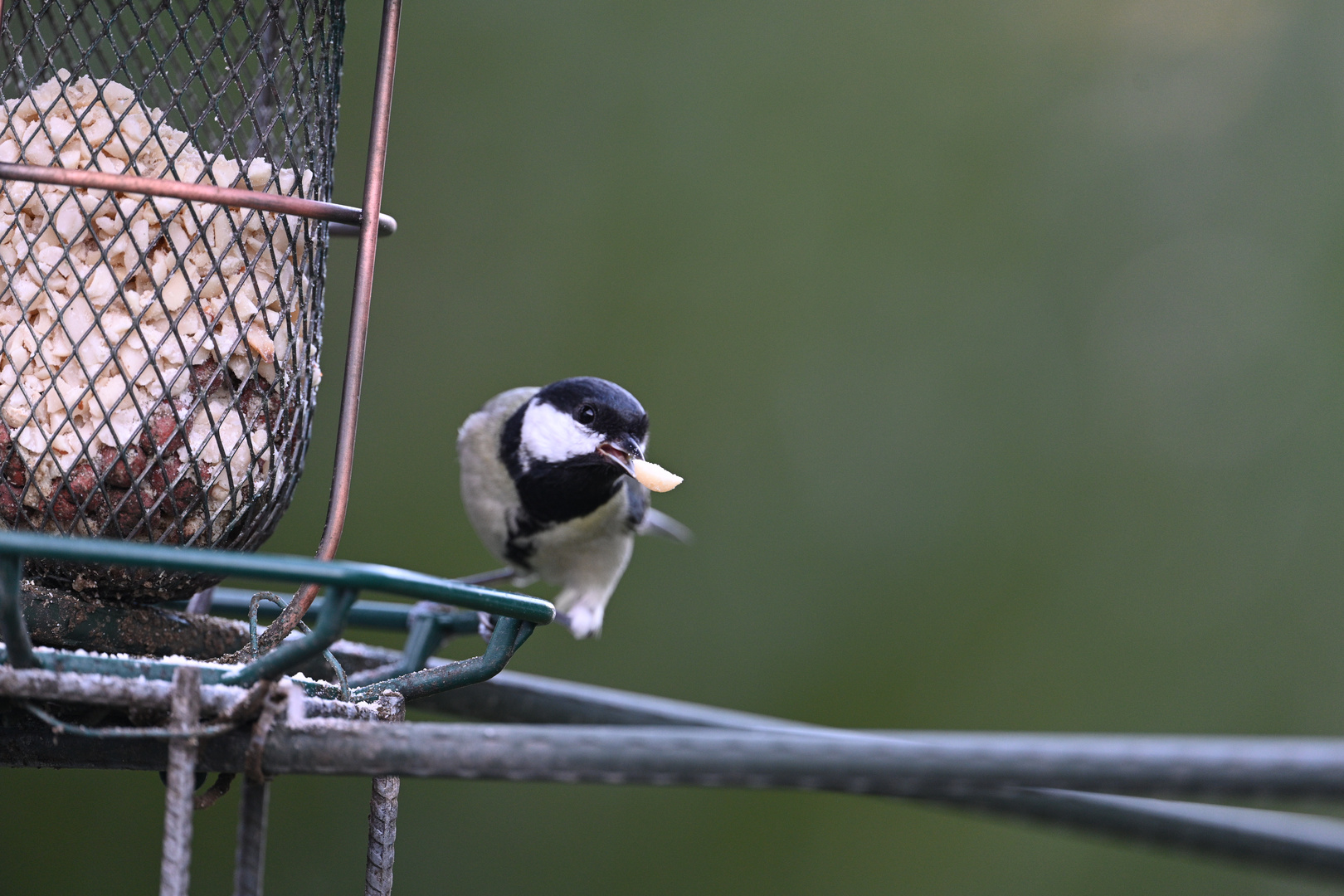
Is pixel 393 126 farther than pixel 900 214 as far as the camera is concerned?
No

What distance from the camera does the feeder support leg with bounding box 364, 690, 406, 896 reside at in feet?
1.96

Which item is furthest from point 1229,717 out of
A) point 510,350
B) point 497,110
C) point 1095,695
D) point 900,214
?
point 497,110

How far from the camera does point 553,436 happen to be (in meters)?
1.23

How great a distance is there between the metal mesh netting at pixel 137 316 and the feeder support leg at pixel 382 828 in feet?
0.57

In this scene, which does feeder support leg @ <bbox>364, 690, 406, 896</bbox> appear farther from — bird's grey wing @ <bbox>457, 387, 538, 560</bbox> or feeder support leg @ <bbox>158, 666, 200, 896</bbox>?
bird's grey wing @ <bbox>457, 387, 538, 560</bbox>

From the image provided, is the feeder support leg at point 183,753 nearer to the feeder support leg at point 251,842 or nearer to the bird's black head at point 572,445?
the feeder support leg at point 251,842

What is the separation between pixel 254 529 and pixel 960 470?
6.00 feet

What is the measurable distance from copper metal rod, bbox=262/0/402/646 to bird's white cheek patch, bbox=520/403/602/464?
0.47m

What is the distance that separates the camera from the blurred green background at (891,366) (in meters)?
2.24

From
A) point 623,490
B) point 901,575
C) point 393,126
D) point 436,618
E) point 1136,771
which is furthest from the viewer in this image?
point 901,575

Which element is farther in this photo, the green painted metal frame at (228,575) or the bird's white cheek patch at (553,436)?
the bird's white cheek patch at (553,436)

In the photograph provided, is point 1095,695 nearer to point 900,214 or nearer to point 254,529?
point 900,214

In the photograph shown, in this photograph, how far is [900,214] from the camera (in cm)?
243

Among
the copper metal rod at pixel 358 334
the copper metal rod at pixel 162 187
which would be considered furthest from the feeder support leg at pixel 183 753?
the copper metal rod at pixel 162 187
